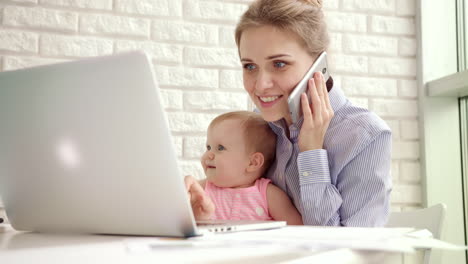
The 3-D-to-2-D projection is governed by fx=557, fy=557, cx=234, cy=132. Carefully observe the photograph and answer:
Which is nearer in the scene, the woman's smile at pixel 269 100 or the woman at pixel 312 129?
the woman at pixel 312 129

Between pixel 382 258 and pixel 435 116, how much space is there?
7.09ft

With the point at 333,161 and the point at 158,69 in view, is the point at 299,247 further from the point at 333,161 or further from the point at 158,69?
the point at 158,69

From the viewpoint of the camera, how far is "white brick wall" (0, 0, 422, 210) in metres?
2.29

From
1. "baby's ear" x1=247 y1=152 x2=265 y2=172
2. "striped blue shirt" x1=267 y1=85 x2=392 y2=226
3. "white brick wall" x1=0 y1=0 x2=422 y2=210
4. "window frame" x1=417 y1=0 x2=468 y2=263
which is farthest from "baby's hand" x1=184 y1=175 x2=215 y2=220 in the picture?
"window frame" x1=417 y1=0 x2=468 y2=263

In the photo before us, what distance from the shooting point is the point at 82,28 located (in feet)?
7.65

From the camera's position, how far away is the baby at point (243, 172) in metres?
1.48

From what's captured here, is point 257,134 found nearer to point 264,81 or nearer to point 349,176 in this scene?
point 264,81

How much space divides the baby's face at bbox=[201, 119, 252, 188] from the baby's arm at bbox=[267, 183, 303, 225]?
0.11 meters

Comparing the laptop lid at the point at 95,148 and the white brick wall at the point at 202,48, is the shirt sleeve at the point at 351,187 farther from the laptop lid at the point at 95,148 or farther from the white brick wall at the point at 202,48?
the white brick wall at the point at 202,48

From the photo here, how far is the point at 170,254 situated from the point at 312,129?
825mm

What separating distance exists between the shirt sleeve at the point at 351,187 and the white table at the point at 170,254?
2.03ft

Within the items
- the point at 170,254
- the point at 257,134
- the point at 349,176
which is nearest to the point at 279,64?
the point at 257,134

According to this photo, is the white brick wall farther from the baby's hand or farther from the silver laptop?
the silver laptop

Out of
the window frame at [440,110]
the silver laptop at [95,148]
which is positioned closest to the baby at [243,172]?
the silver laptop at [95,148]
